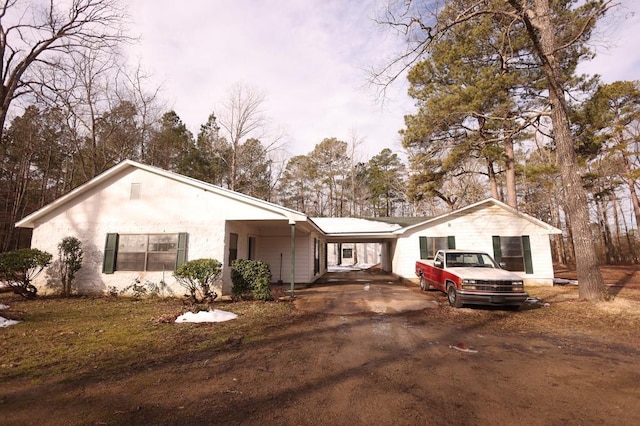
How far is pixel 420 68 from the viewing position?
1664cm

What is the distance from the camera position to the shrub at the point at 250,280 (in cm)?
962

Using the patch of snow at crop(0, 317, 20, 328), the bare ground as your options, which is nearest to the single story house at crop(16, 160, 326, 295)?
the patch of snow at crop(0, 317, 20, 328)

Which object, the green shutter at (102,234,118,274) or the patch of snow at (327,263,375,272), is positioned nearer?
the green shutter at (102,234,118,274)

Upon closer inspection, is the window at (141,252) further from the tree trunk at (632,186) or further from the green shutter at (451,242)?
the tree trunk at (632,186)

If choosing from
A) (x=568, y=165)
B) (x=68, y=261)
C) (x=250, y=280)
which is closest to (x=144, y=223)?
(x=68, y=261)

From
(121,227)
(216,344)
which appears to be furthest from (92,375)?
(121,227)

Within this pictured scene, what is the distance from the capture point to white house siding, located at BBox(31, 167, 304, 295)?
10766 millimetres

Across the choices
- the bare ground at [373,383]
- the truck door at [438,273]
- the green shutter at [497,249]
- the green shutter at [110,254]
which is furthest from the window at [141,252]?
the green shutter at [497,249]

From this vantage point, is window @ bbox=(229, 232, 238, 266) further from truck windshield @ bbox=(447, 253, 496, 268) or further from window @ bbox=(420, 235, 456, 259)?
window @ bbox=(420, 235, 456, 259)

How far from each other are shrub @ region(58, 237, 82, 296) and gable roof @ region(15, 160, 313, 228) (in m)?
1.39

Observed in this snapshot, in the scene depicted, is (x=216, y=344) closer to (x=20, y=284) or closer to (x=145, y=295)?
(x=145, y=295)

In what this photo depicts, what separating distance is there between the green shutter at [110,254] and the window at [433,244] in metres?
13.4

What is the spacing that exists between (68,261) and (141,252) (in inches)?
93.6

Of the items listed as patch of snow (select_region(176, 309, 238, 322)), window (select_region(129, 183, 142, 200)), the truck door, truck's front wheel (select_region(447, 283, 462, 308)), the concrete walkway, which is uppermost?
window (select_region(129, 183, 142, 200))
